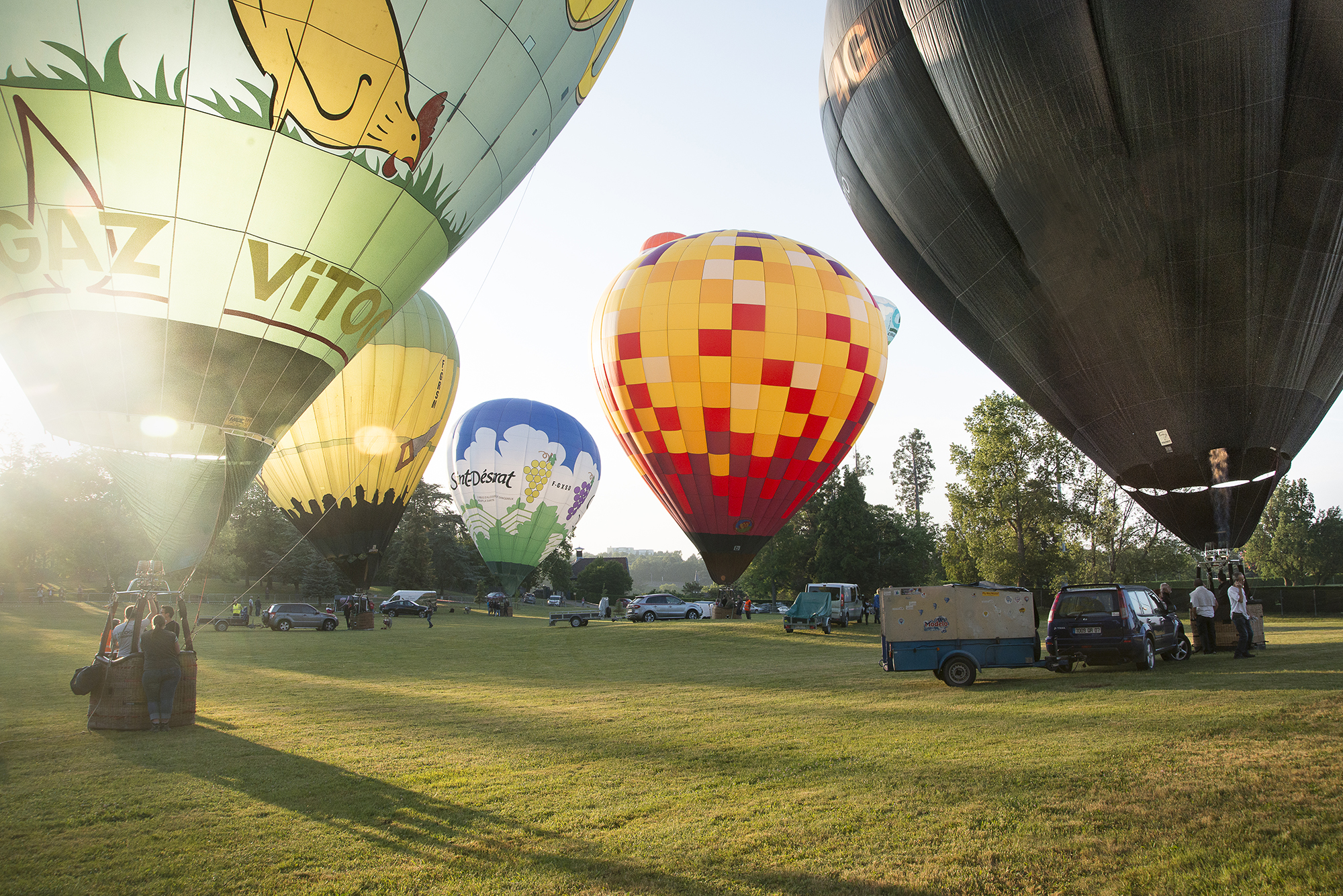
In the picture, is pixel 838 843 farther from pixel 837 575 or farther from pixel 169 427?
pixel 837 575

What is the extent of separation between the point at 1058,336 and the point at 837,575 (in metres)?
37.5

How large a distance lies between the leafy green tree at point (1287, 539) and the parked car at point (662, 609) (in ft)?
157

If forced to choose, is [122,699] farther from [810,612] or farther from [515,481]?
[515,481]

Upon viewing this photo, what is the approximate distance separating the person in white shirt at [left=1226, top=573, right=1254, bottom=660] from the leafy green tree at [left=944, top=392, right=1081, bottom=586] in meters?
25.6

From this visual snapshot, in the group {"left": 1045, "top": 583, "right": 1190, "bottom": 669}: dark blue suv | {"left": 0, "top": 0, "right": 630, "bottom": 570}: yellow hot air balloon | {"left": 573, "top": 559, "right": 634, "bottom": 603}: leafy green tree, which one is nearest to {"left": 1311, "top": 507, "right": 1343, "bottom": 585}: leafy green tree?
{"left": 573, "top": 559, "right": 634, "bottom": 603}: leafy green tree

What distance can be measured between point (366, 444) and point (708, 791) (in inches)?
732

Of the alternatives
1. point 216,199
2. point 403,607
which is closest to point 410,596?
point 403,607

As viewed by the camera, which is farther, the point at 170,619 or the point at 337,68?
the point at 170,619

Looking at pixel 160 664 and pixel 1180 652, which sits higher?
pixel 160 664

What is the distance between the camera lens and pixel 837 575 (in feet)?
158

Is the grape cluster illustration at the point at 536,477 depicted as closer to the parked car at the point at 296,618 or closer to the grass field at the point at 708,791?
the parked car at the point at 296,618

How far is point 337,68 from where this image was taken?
668cm

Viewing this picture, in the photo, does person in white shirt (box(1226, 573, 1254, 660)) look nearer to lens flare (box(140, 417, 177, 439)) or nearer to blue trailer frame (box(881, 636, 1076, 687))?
blue trailer frame (box(881, 636, 1076, 687))

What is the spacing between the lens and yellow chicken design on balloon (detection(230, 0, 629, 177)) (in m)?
6.42
